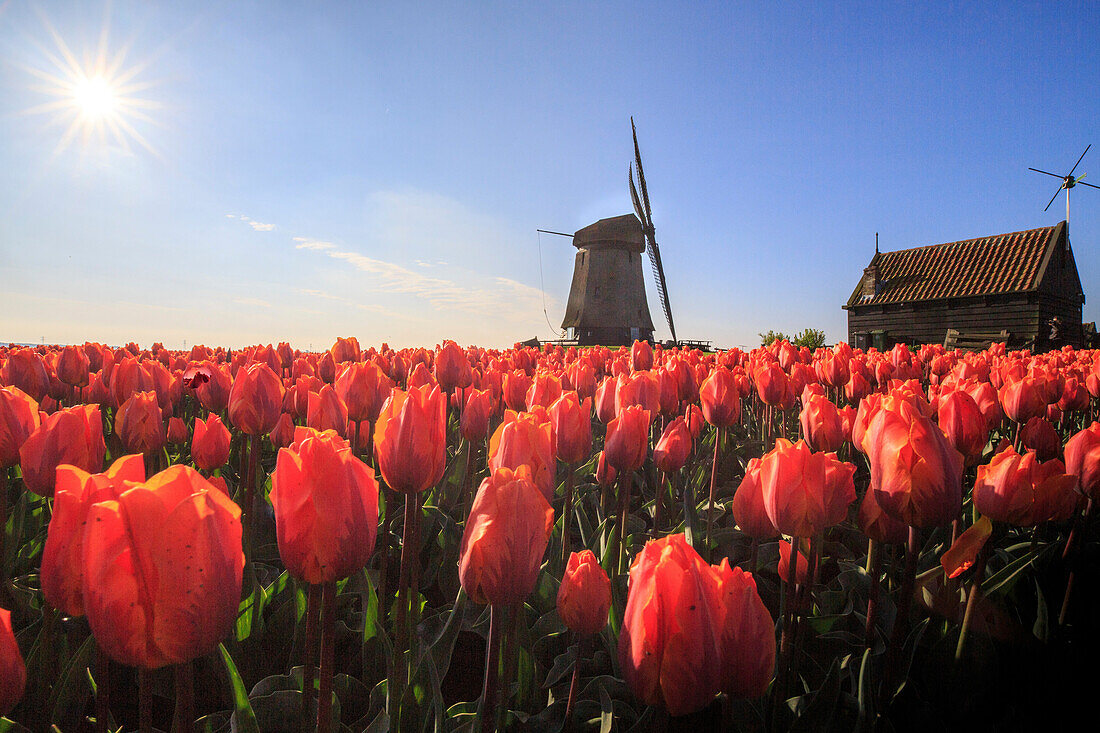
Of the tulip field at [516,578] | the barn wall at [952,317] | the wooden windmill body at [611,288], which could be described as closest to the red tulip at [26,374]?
the tulip field at [516,578]

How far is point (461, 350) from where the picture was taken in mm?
3979

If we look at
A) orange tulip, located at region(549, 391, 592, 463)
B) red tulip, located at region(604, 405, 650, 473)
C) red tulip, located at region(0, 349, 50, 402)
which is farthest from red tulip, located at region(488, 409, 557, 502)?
red tulip, located at region(0, 349, 50, 402)

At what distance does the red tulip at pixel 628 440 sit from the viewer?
2146 mm

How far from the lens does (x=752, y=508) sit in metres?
1.60

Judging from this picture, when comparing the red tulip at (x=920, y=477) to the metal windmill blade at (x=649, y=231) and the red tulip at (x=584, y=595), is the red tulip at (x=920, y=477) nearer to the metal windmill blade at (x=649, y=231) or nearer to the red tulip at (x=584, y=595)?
the red tulip at (x=584, y=595)

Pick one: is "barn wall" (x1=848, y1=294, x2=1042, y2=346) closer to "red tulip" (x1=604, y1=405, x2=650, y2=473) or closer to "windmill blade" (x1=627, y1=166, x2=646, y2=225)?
"windmill blade" (x1=627, y1=166, x2=646, y2=225)

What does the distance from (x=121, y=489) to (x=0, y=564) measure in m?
1.29

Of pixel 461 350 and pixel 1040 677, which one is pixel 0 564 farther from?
pixel 1040 677

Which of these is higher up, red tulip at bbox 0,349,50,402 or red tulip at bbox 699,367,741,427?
red tulip at bbox 0,349,50,402

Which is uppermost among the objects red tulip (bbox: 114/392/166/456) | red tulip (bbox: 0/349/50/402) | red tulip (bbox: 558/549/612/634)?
red tulip (bbox: 0/349/50/402)

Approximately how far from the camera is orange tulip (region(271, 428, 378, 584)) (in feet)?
3.36

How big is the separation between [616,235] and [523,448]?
108ft

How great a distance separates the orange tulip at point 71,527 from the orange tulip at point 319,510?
25 centimetres

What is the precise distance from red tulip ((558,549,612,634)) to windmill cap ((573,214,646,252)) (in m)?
33.0
